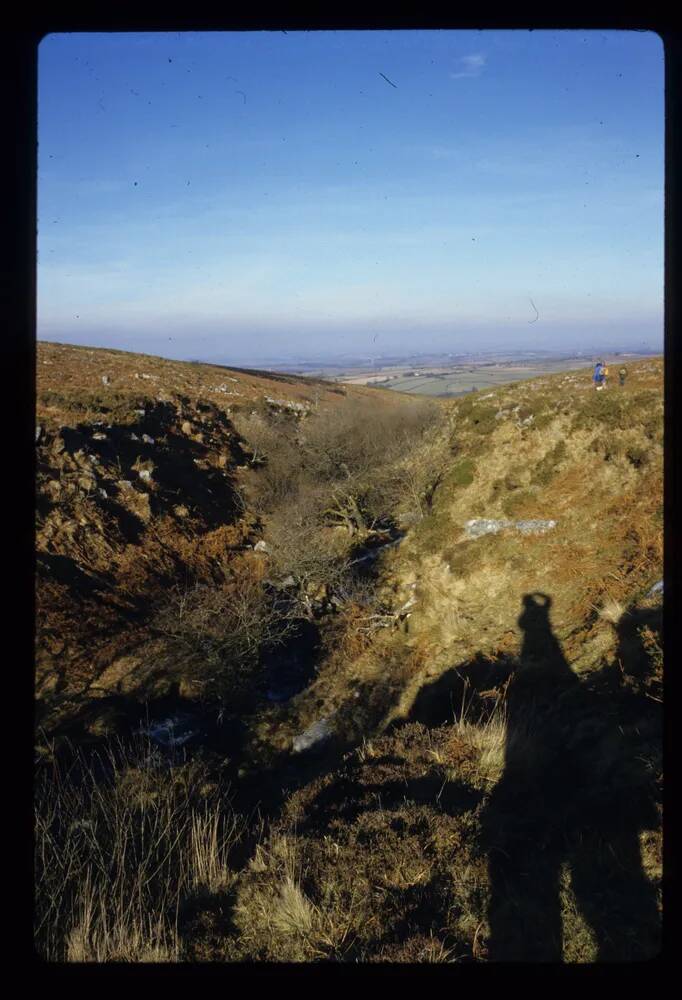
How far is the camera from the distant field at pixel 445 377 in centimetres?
1322

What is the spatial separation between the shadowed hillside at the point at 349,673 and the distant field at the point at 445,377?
2.63 ft

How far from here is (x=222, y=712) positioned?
844 cm

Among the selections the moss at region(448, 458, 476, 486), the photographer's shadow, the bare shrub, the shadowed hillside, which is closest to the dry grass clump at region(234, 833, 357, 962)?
the shadowed hillside

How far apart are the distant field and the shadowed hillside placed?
80 cm

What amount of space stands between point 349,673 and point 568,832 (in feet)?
19.1

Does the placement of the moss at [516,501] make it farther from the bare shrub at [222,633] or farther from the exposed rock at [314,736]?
the exposed rock at [314,736]

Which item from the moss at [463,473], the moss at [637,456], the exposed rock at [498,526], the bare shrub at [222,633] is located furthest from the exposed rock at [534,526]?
the bare shrub at [222,633]

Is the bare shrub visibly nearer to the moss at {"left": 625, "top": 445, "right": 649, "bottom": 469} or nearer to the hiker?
the moss at {"left": 625, "top": 445, "right": 649, "bottom": 469}

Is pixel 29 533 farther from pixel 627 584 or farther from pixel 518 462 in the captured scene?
pixel 518 462

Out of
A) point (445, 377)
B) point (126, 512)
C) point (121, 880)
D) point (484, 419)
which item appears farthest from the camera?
point (445, 377)

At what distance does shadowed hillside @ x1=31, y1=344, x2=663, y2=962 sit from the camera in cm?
323

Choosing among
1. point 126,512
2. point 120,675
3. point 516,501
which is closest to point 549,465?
point 516,501

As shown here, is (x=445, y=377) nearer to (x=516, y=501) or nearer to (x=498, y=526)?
(x=516, y=501)

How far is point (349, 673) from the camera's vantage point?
9.38 m
